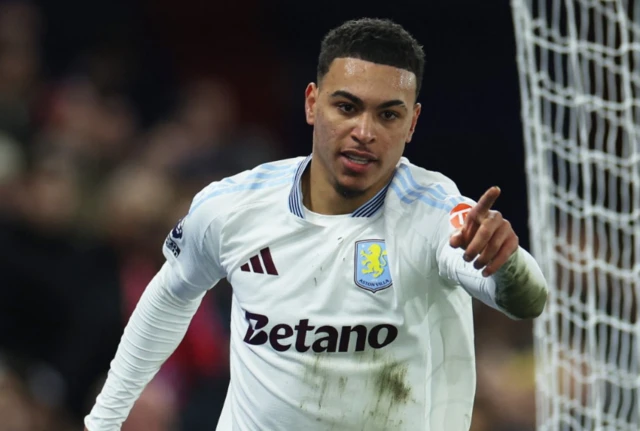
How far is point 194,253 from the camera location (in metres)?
3.21

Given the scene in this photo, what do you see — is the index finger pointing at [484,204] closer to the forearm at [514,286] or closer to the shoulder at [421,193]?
the forearm at [514,286]

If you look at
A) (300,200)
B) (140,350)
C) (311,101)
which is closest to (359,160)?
(300,200)

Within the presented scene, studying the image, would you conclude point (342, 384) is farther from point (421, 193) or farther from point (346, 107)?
point (346, 107)

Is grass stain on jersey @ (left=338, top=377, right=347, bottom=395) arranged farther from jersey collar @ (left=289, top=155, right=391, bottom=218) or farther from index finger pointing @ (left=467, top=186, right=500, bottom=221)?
index finger pointing @ (left=467, top=186, right=500, bottom=221)

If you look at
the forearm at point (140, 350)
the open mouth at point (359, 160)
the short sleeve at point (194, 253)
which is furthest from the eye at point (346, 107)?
the forearm at point (140, 350)

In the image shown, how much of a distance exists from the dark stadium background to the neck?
2474 millimetres

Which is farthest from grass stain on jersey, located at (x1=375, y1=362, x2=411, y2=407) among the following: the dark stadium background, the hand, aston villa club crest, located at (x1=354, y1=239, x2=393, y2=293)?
the dark stadium background

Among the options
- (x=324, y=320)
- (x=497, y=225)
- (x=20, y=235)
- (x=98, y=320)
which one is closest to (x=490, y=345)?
(x=98, y=320)

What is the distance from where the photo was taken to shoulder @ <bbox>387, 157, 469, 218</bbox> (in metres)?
2.83

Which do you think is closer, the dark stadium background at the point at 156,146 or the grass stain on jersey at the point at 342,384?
the grass stain on jersey at the point at 342,384

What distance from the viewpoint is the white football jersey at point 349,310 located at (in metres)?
2.85

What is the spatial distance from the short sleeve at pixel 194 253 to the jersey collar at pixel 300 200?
23cm

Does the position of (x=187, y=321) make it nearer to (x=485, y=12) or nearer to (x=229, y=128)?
(x=229, y=128)

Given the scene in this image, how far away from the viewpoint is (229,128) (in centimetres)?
724
